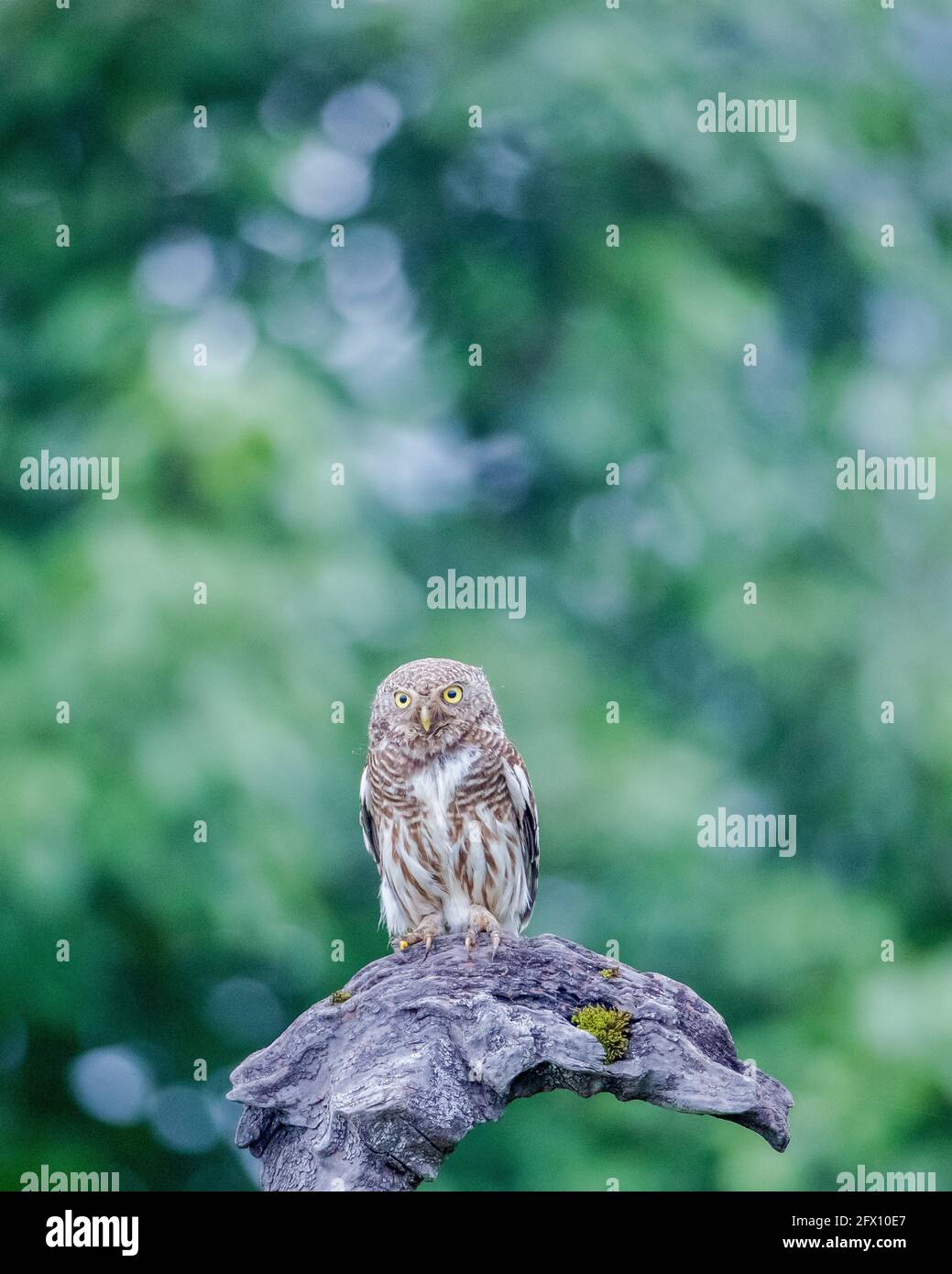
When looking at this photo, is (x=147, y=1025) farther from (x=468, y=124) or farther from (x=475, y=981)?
(x=468, y=124)

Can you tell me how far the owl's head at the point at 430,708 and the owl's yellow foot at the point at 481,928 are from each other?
1.31 feet

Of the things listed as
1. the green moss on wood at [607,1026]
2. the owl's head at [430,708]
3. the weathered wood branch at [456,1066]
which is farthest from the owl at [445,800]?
the green moss on wood at [607,1026]

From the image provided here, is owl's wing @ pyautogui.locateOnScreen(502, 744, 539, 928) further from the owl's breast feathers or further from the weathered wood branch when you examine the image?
the weathered wood branch

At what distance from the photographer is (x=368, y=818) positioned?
403cm

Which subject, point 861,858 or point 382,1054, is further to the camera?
point 861,858

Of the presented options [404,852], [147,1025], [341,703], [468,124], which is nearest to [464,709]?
[404,852]

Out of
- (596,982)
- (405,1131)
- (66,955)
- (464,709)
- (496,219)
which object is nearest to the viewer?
(405,1131)

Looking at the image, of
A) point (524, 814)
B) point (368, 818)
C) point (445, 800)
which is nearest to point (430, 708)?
point (445, 800)

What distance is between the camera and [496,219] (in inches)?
253

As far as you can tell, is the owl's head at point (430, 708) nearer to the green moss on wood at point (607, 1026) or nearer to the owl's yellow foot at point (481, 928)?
the owl's yellow foot at point (481, 928)

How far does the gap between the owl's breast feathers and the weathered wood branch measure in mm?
532

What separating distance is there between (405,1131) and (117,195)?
4456mm

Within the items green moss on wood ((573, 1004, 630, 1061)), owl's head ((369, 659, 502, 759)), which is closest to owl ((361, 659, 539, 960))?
owl's head ((369, 659, 502, 759))

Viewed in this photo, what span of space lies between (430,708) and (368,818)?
611 millimetres
